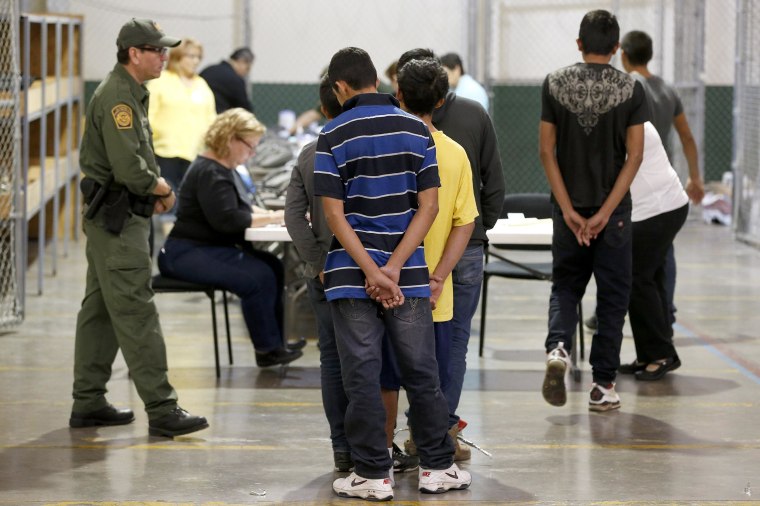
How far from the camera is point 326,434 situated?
5.47 metres

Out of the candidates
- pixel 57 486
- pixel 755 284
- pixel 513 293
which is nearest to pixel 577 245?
pixel 57 486

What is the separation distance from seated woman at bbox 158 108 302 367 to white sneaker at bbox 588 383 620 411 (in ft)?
5.21

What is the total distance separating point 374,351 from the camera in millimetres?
4363

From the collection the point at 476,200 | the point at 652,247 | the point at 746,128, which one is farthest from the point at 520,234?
the point at 746,128

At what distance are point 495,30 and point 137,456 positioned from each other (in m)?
10.4

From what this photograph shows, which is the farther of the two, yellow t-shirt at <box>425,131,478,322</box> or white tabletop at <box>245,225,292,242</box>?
white tabletop at <box>245,225,292,242</box>

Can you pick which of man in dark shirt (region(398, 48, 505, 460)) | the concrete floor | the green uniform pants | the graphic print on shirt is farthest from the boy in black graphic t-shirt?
the green uniform pants

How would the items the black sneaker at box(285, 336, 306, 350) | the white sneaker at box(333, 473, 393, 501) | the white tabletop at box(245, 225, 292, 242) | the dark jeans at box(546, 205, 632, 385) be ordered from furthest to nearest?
the black sneaker at box(285, 336, 306, 350)
the white tabletop at box(245, 225, 292, 242)
the dark jeans at box(546, 205, 632, 385)
the white sneaker at box(333, 473, 393, 501)

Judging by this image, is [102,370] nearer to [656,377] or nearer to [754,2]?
[656,377]

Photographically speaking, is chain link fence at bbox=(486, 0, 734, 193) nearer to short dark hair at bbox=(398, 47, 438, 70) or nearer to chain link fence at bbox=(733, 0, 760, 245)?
chain link fence at bbox=(733, 0, 760, 245)

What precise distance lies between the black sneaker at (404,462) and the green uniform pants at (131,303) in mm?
1055

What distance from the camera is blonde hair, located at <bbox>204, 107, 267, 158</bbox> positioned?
21.2 ft

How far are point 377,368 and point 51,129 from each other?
26.9 feet

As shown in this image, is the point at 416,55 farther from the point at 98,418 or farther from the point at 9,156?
the point at 9,156
